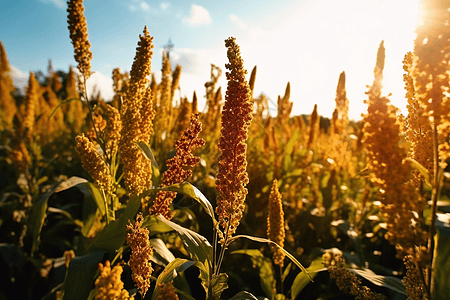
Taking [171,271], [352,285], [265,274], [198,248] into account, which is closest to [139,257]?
[171,271]

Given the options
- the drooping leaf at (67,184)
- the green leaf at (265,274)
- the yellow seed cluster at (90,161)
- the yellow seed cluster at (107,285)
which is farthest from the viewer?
the green leaf at (265,274)

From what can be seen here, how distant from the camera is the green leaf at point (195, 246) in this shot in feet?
3.68

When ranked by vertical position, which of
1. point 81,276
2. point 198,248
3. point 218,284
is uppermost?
point 198,248

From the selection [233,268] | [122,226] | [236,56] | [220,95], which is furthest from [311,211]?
[236,56]

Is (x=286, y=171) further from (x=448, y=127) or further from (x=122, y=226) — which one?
(x=448, y=127)

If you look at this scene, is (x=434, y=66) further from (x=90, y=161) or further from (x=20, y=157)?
(x=20, y=157)

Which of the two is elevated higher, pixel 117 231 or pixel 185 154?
pixel 185 154

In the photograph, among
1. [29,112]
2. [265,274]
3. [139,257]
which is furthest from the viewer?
[29,112]

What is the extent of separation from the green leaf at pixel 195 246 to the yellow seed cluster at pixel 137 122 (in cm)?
34

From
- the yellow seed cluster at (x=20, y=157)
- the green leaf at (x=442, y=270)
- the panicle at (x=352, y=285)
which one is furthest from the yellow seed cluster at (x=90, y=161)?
the yellow seed cluster at (x=20, y=157)

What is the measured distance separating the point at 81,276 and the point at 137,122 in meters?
0.79

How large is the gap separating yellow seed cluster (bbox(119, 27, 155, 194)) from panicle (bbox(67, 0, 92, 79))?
0.38m

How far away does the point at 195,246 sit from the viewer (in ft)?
3.80

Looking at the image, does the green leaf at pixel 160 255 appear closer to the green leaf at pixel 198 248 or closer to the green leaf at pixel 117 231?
the green leaf at pixel 117 231
